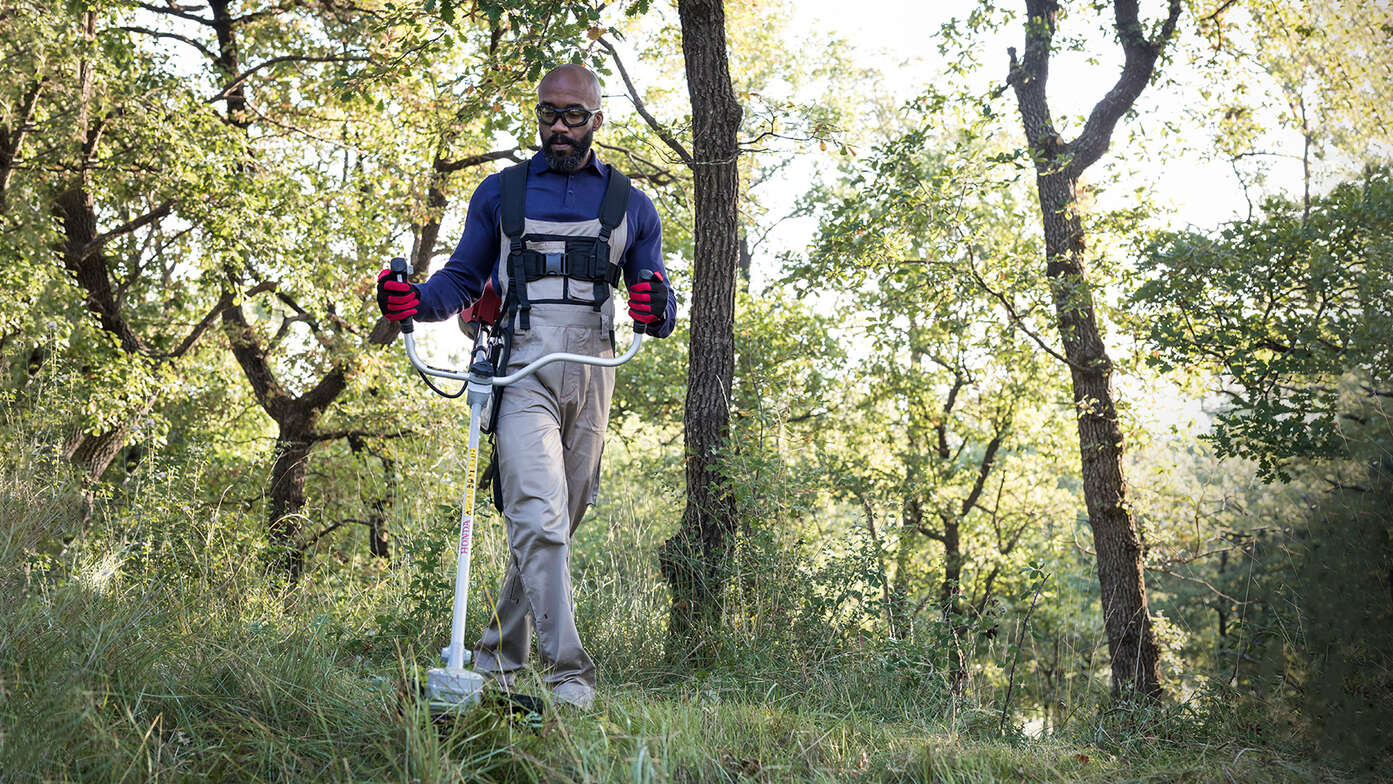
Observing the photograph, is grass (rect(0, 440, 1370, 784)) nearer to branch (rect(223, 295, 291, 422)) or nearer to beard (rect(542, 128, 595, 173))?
beard (rect(542, 128, 595, 173))

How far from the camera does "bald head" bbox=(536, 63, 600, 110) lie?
396 centimetres

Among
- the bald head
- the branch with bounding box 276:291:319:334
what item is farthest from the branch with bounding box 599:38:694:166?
the branch with bounding box 276:291:319:334

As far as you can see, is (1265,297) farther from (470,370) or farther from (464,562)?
(464,562)

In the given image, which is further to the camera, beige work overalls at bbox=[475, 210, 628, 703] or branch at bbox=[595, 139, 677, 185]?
branch at bbox=[595, 139, 677, 185]

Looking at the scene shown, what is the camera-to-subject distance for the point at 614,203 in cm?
399

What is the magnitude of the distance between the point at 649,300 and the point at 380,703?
4.96 feet

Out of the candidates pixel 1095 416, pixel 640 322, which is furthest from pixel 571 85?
pixel 1095 416

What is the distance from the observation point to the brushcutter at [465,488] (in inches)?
112

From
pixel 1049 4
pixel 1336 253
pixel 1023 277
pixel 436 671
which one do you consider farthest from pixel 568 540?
pixel 1049 4

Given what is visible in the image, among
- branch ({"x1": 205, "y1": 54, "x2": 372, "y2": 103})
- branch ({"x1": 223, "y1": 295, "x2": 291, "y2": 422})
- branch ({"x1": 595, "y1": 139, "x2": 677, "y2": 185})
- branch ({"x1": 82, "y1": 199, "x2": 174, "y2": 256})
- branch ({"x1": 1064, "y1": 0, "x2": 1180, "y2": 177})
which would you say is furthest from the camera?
branch ({"x1": 223, "y1": 295, "x2": 291, "y2": 422})

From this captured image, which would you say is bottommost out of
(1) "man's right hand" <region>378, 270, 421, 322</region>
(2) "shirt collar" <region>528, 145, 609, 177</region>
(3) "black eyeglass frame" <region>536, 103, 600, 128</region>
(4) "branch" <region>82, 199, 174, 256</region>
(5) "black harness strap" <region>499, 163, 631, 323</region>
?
(1) "man's right hand" <region>378, 270, 421, 322</region>

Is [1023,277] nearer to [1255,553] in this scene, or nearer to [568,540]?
[1255,553]

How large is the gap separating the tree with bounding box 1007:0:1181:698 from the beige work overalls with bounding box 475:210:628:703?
765 centimetres

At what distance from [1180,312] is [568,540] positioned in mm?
7939
